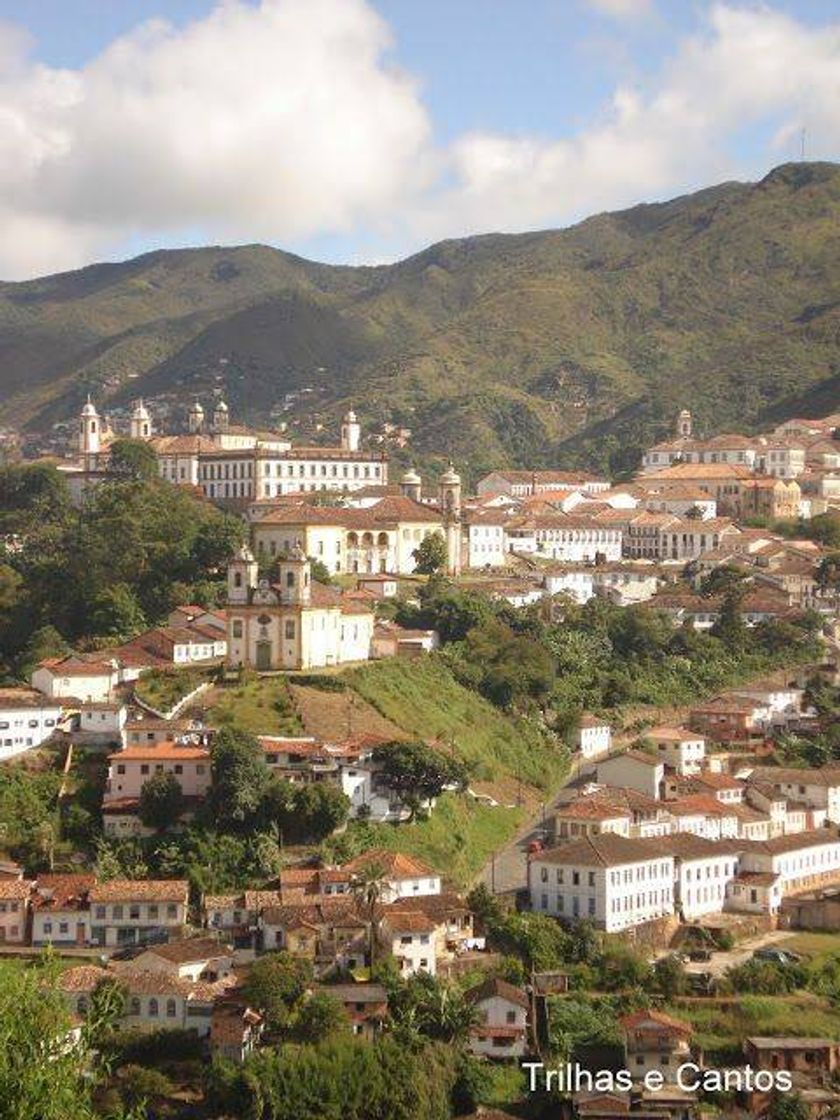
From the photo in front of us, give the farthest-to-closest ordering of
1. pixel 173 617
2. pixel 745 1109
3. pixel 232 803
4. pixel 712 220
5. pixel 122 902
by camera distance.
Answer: pixel 712 220, pixel 173 617, pixel 232 803, pixel 122 902, pixel 745 1109

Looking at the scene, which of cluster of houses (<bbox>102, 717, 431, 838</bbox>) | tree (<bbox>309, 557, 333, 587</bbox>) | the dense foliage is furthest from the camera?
tree (<bbox>309, 557, 333, 587</bbox>)

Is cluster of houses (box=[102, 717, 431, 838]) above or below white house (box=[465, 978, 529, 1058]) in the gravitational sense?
above

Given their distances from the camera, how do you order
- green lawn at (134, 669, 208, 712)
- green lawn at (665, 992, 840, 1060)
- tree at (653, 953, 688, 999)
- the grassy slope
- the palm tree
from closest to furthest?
green lawn at (665, 992, 840, 1060) < tree at (653, 953, 688, 999) < the palm tree < the grassy slope < green lawn at (134, 669, 208, 712)

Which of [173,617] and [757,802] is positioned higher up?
[173,617]

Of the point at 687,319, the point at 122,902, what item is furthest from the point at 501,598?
the point at 687,319

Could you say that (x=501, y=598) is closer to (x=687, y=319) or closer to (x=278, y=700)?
(x=278, y=700)

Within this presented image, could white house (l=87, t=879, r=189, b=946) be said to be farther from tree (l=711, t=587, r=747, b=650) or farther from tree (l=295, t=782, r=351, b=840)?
tree (l=711, t=587, r=747, b=650)

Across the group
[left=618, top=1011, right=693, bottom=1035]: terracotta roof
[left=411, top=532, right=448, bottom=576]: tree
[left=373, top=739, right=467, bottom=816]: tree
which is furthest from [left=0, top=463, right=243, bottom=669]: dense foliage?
[left=618, top=1011, right=693, bottom=1035]: terracotta roof
